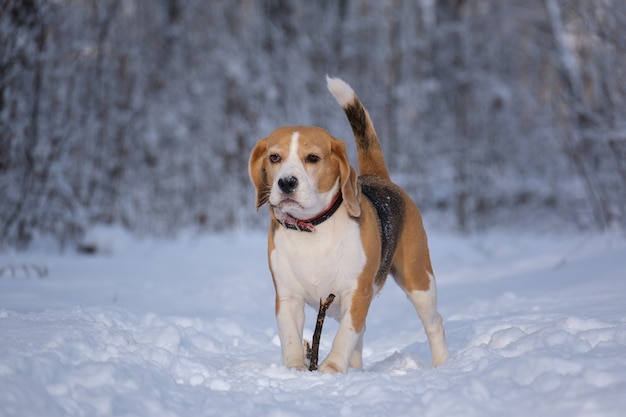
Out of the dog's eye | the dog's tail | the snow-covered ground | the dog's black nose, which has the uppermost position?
the dog's tail

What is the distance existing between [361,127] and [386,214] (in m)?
0.78

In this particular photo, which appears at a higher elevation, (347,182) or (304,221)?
(347,182)

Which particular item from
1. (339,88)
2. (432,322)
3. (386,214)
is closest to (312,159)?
(386,214)

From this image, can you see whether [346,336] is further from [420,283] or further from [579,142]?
[579,142]

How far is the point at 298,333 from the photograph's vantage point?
372cm

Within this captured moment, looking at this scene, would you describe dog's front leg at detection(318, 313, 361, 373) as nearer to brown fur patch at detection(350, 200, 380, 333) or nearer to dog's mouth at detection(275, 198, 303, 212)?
brown fur patch at detection(350, 200, 380, 333)

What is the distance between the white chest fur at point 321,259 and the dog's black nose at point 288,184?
0.88 feet

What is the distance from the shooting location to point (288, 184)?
3504 mm

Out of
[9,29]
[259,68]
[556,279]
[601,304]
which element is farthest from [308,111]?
[601,304]

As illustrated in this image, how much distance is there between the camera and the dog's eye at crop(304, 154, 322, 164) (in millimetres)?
3686

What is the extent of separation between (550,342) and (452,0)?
17.0 meters

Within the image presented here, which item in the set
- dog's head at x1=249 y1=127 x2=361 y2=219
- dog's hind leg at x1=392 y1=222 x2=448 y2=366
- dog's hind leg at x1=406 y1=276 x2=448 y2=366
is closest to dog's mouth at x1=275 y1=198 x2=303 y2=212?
dog's head at x1=249 y1=127 x2=361 y2=219

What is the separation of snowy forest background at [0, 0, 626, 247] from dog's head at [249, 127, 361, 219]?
4.97 metres

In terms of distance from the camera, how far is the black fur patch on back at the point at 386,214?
3.97m
